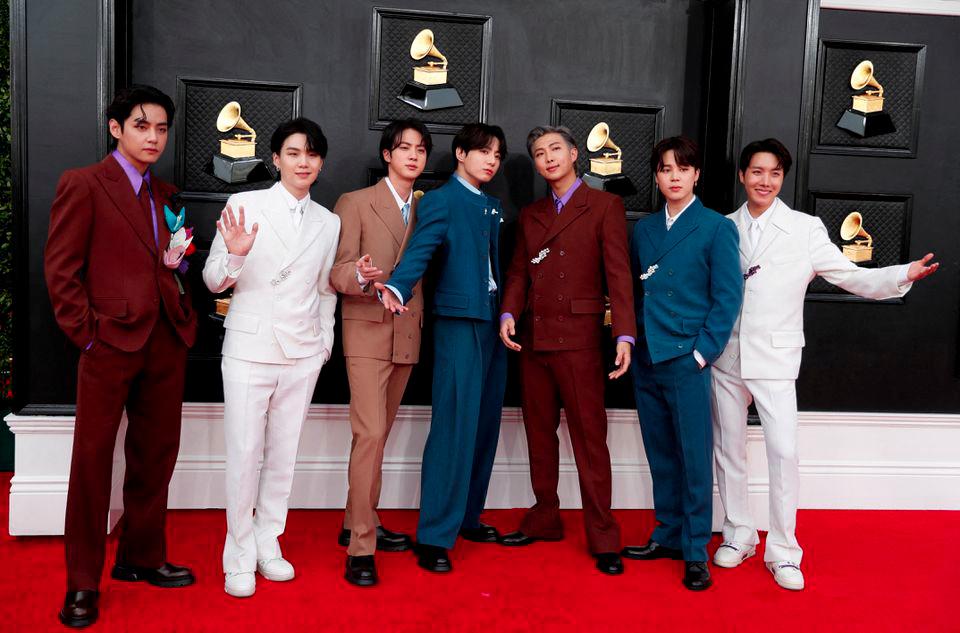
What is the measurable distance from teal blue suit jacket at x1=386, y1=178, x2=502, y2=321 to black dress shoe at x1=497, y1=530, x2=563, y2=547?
3.36ft

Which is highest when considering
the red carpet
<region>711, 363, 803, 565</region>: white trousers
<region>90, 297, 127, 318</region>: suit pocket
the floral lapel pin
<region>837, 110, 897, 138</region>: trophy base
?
<region>837, 110, 897, 138</region>: trophy base

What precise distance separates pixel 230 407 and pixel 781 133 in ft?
9.56

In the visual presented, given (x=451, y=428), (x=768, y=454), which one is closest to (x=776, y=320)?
(x=768, y=454)

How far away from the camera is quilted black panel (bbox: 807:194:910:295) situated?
3.98m

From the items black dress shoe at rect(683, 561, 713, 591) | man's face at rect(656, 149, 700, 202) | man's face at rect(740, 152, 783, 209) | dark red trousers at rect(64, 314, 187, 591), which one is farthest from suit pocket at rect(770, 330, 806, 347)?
dark red trousers at rect(64, 314, 187, 591)

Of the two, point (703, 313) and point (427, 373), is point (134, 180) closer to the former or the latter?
point (427, 373)

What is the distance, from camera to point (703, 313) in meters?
3.04

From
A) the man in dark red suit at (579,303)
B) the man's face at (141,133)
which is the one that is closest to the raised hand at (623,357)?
the man in dark red suit at (579,303)

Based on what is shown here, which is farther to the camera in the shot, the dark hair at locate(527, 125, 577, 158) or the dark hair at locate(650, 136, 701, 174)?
the dark hair at locate(527, 125, 577, 158)

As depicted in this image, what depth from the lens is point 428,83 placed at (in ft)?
12.1

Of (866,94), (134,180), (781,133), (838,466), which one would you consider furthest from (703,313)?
(134,180)

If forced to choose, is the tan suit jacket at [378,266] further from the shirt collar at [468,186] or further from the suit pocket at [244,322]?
the suit pocket at [244,322]

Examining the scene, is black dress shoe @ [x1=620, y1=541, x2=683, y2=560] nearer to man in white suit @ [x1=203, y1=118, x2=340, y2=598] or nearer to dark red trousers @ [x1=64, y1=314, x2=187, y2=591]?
man in white suit @ [x1=203, y1=118, x2=340, y2=598]

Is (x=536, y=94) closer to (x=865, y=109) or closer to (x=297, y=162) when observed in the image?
(x=297, y=162)
